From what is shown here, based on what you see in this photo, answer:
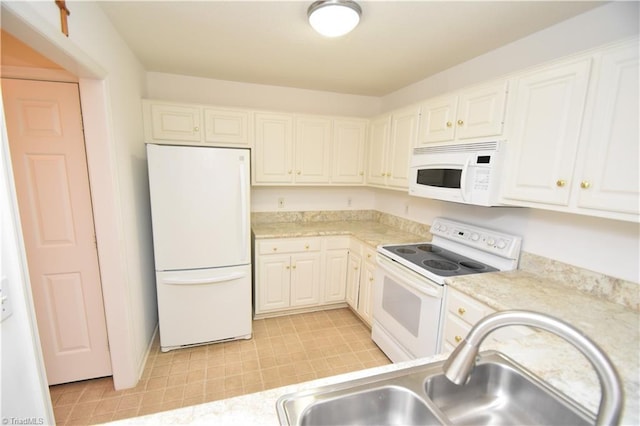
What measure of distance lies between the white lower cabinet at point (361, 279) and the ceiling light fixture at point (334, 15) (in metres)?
1.74

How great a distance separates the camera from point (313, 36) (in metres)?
1.92

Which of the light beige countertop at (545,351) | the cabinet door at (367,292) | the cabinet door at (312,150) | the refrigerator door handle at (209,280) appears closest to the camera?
the light beige countertop at (545,351)

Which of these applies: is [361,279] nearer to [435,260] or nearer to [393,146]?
[435,260]

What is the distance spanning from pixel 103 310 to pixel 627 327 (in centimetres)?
298

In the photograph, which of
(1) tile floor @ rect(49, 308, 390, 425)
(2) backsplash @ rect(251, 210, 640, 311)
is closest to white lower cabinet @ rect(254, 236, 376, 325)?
(1) tile floor @ rect(49, 308, 390, 425)

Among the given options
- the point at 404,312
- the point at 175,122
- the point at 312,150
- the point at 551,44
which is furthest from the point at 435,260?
the point at 175,122

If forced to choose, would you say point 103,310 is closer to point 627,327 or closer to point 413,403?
point 413,403

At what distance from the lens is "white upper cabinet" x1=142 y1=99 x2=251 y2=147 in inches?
99.0

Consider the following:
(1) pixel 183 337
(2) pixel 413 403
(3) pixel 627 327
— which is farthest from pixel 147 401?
(3) pixel 627 327

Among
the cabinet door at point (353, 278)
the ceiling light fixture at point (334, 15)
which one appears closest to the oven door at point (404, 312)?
the cabinet door at point (353, 278)

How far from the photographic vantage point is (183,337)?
7.74ft

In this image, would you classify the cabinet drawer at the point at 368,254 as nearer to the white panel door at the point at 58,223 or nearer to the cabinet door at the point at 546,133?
the cabinet door at the point at 546,133

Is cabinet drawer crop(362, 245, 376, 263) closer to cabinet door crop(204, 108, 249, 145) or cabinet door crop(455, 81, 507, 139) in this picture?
cabinet door crop(455, 81, 507, 139)

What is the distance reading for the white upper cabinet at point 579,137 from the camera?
1.18 m
